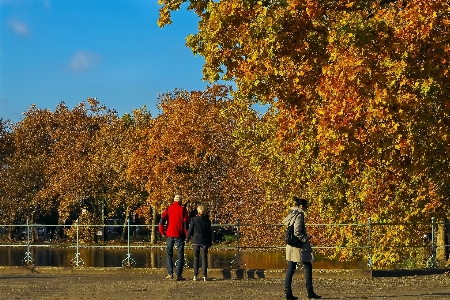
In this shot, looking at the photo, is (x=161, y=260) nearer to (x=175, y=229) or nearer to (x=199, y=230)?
(x=175, y=229)

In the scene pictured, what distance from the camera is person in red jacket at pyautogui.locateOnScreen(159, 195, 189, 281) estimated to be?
20609 millimetres

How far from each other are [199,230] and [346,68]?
5.52 metres

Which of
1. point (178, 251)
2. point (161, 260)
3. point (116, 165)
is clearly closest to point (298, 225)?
point (178, 251)

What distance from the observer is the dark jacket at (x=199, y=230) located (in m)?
20.3

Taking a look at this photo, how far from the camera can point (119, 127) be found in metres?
71.5

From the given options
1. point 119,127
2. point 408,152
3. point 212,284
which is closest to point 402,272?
point 408,152

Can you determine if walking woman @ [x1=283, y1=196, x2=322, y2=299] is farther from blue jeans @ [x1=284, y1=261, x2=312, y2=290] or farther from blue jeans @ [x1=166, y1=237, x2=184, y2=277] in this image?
blue jeans @ [x1=166, y1=237, x2=184, y2=277]

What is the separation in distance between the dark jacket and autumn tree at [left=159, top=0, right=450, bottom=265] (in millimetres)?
3270

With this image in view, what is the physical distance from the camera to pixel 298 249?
16.1 m

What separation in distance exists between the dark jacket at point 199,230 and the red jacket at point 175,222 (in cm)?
45

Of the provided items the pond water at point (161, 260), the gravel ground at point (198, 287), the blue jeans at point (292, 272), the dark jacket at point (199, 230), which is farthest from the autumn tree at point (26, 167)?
the blue jeans at point (292, 272)

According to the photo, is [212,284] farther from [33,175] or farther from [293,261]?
[33,175]

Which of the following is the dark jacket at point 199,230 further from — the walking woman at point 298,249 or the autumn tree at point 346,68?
the walking woman at point 298,249

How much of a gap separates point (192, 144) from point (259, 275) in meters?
36.4
